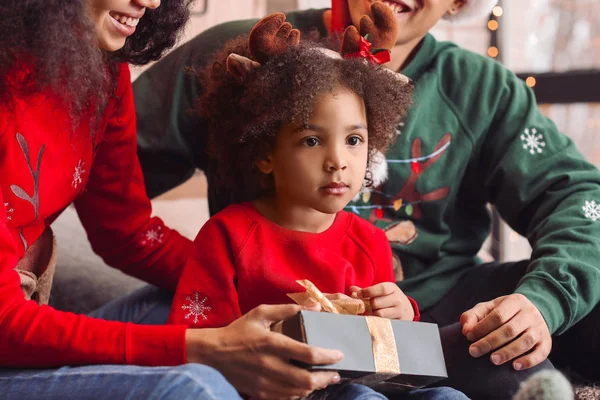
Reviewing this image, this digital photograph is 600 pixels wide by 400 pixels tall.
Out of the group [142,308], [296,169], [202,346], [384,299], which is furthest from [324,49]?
[142,308]

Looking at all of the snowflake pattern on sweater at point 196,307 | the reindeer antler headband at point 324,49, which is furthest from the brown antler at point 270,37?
the snowflake pattern on sweater at point 196,307

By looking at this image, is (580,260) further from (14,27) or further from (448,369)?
(14,27)

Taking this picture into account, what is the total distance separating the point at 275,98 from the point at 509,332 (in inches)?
19.6

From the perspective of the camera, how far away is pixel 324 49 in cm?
123

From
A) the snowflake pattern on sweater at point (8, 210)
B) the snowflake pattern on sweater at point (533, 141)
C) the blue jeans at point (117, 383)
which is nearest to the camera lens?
the blue jeans at point (117, 383)

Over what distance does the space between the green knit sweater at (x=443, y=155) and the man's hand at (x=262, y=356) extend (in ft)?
1.75

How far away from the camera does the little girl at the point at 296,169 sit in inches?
45.5

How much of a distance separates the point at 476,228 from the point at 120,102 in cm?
78

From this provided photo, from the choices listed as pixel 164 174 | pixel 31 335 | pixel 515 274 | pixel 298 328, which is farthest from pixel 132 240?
pixel 515 274

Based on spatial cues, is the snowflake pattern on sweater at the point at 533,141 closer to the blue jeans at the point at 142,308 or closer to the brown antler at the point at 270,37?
the brown antler at the point at 270,37

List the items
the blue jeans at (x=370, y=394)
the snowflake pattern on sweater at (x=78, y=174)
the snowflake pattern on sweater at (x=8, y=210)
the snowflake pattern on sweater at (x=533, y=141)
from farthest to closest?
the snowflake pattern on sweater at (x=533, y=141) < the snowflake pattern on sweater at (x=78, y=174) < the snowflake pattern on sweater at (x=8, y=210) < the blue jeans at (x=370, y=394)

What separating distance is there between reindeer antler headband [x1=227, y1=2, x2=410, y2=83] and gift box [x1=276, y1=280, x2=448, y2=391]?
Result: 1.19 feet

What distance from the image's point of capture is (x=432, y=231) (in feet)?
5.18

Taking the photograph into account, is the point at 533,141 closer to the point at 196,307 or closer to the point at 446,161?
the point at 446,161
